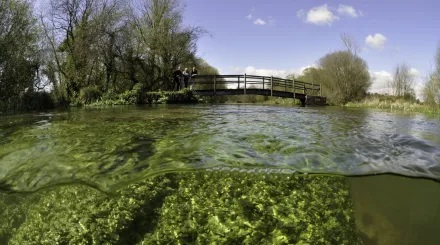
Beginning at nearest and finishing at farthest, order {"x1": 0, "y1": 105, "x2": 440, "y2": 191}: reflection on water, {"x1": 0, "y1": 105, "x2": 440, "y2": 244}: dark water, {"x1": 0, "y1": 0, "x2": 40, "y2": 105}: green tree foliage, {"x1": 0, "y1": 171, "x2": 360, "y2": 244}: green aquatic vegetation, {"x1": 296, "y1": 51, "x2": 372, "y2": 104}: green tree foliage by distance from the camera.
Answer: {"x1": 0, "y1": 171, "x2": 360, "y2": 244}: green aquatic vegetation
{"x1": 0, "y1": 105, "x2": 440, "y2": 244}: dark water
{"x1": 0, "y1": 105, "x2": 440, "y2": 191}: reflection on water
{"x1": 0, "y1": 0, "x2": 40, "y2": 105}: green tree foliage
{"x1": 296, "y1": 51, "x2": 372, "y2": 104}: green tree foliage

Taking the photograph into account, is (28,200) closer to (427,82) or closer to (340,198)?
(340,198)

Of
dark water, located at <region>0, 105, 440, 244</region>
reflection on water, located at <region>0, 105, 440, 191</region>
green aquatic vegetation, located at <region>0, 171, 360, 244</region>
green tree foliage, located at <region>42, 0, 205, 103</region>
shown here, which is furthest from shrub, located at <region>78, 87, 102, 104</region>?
green aquatic vegetation, located at <region>0, 171, 360, 244</region>

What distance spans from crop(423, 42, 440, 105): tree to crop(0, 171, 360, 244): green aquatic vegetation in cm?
1956

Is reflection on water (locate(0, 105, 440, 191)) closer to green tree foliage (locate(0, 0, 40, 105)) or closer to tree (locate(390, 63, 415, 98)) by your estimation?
green tree foliage (locate(0, 0, 40, 105))

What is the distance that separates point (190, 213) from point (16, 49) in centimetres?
1509

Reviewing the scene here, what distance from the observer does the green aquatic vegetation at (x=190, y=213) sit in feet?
6.89

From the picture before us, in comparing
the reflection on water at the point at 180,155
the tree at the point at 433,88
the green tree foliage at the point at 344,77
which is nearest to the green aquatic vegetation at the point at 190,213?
the reflection on water at the point at 180,155

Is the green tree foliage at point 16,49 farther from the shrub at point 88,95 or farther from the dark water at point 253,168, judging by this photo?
the dark water at point 253,168

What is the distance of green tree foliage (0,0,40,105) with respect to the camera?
12.9 meters

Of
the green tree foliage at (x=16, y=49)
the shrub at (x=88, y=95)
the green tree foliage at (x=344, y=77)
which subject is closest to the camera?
the green tree foliage at (x=16, y=49)

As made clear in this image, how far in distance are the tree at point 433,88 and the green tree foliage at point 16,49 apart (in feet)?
75.3

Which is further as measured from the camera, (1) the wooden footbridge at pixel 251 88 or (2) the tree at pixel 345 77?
(2) the tree at pixel 345 77

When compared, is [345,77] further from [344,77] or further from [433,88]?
[433,88]

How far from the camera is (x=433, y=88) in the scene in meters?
18.0
